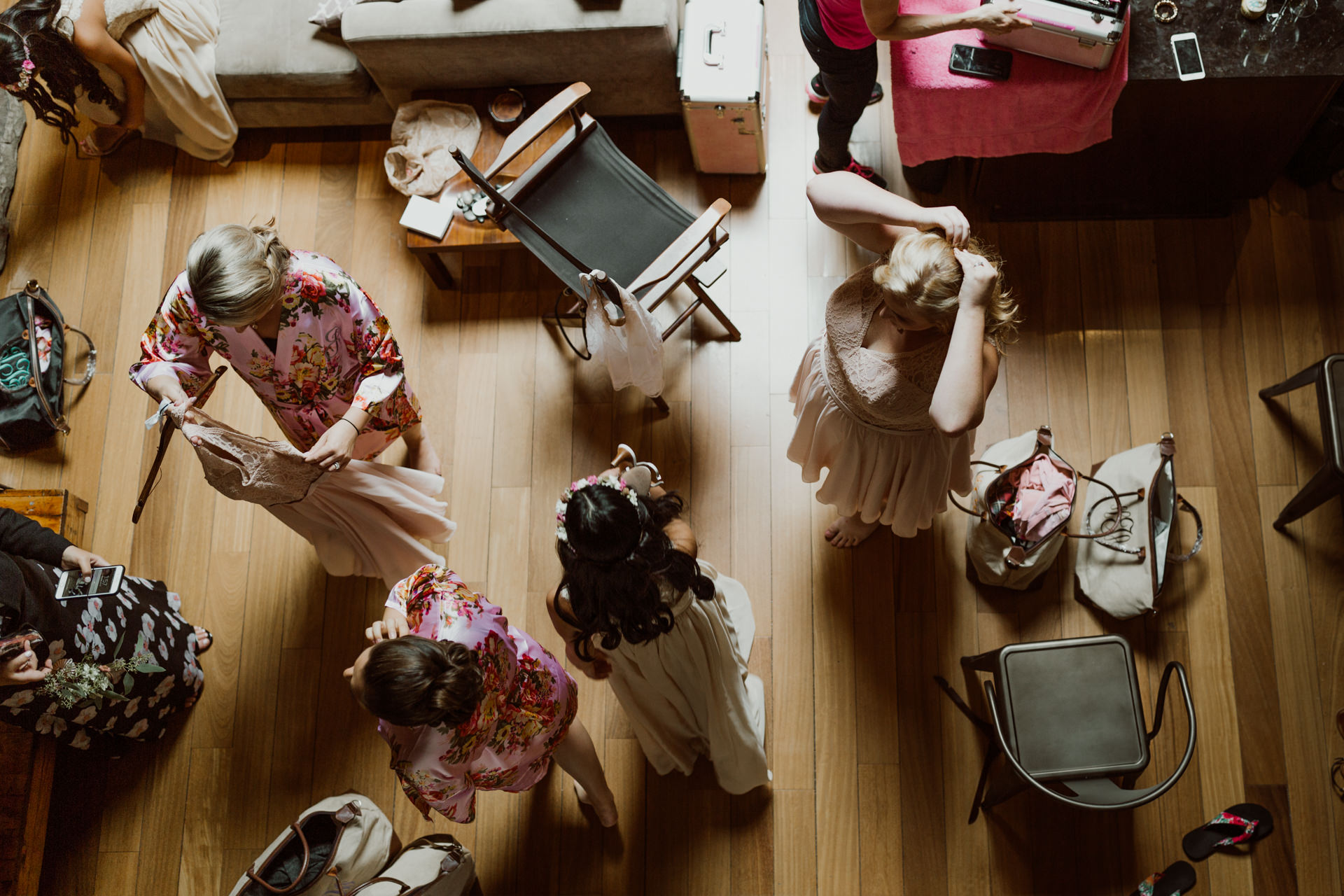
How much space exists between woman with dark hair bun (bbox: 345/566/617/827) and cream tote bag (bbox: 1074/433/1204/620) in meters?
1.74

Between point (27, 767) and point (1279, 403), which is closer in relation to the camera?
point (27, 767)

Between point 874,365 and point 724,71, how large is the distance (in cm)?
158

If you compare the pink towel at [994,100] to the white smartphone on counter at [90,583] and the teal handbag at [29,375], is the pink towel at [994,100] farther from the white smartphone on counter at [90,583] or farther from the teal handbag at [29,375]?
the teal handbag at [29,375]

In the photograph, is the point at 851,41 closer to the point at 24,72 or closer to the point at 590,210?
the point at 590,210

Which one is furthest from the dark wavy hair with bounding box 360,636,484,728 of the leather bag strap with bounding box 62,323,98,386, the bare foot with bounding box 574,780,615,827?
the leather bag strap with bounding box 62,323,98,386

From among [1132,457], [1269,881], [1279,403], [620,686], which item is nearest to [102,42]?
[620,686]

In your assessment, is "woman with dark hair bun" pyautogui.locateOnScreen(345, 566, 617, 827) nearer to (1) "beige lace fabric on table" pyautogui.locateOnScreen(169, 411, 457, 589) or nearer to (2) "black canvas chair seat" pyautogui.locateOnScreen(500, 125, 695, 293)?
(1) "beige lace fabric on table" pyautogui.locateOnScreen(169, 411, 457, 589)

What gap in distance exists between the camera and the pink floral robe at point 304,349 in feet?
7.41

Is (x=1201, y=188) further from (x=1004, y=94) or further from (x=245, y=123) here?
(x=245, y=123)

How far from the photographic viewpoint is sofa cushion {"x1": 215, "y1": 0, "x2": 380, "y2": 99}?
3.36m

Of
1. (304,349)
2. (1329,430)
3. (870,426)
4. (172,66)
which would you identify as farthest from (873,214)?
(172,66)

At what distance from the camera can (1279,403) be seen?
3.02m

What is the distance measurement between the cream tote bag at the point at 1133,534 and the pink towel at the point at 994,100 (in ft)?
3.47

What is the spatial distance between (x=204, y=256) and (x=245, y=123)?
1.96m
